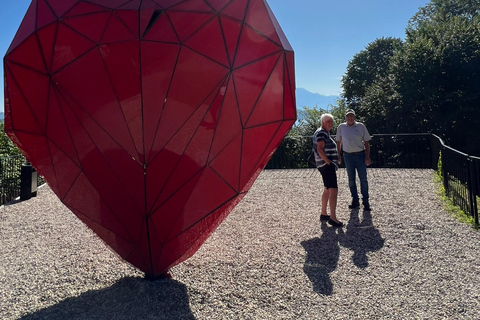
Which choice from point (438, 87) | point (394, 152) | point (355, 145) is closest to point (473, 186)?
point (355, 145)

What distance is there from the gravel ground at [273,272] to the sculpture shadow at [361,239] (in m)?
0.02

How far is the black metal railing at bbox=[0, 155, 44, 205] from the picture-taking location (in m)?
12.4

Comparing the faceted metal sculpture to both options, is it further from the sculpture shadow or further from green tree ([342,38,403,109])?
green tree ([342,38,403,109])

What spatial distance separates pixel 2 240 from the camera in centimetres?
793

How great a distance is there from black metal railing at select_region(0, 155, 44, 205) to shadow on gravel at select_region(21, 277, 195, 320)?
8.97 m

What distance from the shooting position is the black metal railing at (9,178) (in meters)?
12.4

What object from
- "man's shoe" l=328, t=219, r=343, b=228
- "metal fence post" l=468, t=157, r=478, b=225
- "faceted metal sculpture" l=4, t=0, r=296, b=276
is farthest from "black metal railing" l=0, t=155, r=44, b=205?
"metal fence post" l=468, t=157, r=478, b=225

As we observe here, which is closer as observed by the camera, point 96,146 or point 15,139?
point 96,146

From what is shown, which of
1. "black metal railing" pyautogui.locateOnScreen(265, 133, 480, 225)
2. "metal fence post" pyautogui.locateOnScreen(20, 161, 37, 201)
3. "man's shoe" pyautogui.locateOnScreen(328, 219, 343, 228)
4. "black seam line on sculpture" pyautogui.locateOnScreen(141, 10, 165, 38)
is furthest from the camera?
"black metal railing" pyautogui.locateOnScreen(265, 133, 480, 225)

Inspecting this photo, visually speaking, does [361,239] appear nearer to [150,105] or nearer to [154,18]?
[150,105]

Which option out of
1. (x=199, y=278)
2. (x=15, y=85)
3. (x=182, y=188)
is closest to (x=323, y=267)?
(x=199, y=278)

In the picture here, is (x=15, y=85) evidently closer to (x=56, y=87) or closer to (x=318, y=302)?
(x=56, y=87)

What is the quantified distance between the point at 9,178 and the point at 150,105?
11243 millimetres

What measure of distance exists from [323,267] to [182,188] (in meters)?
2.57
